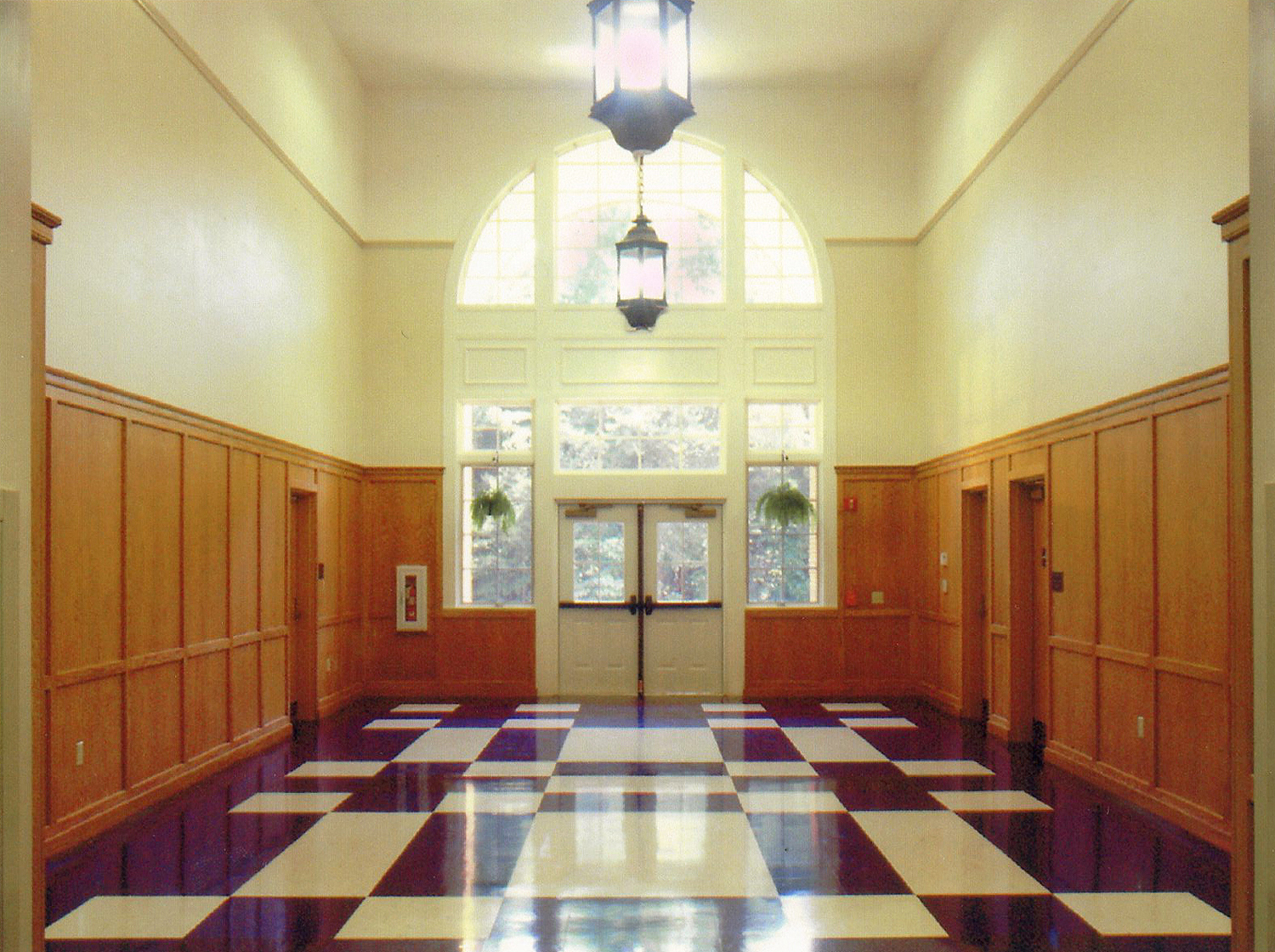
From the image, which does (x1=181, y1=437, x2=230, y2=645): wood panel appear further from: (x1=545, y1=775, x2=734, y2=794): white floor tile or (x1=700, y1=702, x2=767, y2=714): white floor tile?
(x1=700, y1=702, x2=767, y2=714): white floor tile

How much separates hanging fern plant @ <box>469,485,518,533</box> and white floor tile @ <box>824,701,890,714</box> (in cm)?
355

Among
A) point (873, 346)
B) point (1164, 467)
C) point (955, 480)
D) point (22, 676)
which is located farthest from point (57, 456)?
point (873, 346)

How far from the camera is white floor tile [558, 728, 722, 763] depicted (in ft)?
26.0

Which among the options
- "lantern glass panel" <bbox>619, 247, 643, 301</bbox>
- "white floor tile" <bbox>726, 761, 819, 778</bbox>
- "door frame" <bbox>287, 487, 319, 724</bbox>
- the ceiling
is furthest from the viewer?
the ceiling

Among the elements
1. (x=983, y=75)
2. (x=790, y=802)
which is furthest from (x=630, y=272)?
(x=790, y=802)

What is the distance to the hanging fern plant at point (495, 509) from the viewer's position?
1132 centimetres

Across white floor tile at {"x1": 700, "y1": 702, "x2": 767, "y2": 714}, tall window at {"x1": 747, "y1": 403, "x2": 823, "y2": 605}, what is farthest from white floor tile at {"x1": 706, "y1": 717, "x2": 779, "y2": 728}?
tall window at {"x1": 747, "y1": 403, "x2": 823, "y2": 605}

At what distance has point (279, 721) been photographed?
8.84 meters

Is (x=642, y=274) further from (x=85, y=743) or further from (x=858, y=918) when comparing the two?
(x=858, y=918)

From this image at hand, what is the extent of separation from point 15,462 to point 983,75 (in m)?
8.65

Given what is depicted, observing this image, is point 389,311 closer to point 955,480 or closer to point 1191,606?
point 955,480

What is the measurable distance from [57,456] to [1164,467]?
5724 millimetres

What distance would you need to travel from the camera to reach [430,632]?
11.4 metres

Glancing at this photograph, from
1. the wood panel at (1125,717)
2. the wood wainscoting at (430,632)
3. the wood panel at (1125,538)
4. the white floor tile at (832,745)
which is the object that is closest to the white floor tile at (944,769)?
the white floor tile at (832,745)
